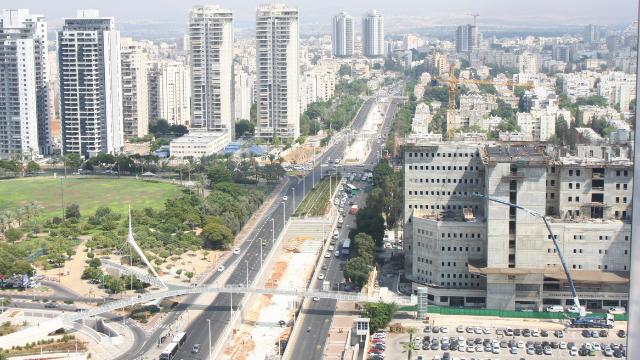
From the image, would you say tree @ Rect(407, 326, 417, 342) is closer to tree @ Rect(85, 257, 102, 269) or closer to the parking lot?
the parking lot

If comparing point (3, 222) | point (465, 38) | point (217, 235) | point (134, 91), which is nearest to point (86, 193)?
point (3, 222)

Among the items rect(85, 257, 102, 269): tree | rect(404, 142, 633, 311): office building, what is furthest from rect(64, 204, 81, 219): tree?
rect(404, 142, 633, 311): office building

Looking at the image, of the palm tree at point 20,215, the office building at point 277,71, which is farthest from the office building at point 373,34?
the palm tree at point 20,215

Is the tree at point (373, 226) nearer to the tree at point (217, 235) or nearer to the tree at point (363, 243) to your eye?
the tree at point (363, 243)

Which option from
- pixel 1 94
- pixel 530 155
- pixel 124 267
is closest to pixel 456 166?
pixel 530 155

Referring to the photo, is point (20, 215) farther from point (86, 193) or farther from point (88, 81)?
point (88, 81)

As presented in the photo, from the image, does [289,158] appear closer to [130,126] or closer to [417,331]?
[130,126]
